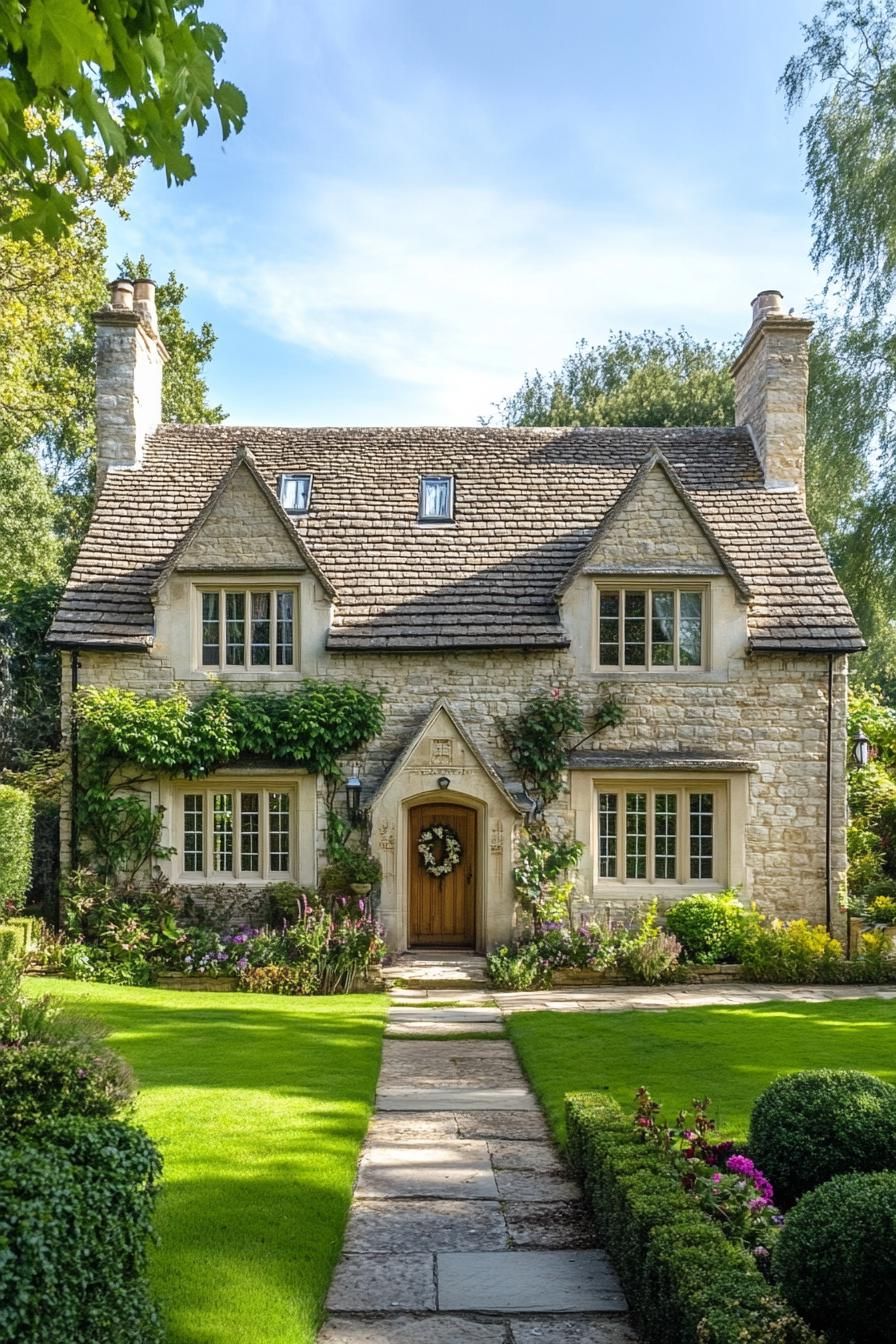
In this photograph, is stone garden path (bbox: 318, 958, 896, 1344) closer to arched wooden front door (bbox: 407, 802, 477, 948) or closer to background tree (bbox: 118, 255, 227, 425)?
arched wooden front door (bbox: 407, 802, 477, 948)

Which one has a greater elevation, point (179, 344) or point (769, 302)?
point (179, 344)

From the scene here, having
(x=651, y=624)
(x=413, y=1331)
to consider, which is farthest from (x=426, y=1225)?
(x=651, y=624)

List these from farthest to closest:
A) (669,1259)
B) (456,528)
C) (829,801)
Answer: (456,528) < (829,801) < (669,1259)

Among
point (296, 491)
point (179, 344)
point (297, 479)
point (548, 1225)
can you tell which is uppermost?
point (179, 344)

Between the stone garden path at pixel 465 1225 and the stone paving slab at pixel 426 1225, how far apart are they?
1 cm

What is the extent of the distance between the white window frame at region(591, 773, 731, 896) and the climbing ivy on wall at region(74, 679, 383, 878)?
389 centimetres

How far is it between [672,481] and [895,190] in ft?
27.3

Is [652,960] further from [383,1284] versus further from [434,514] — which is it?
[383,1284]

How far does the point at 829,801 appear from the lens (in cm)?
1717

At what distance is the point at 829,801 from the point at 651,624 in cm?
392

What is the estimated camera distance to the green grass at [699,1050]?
30.6 ft

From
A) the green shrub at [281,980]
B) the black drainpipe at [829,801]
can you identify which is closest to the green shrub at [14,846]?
the green shrub at [281,980]

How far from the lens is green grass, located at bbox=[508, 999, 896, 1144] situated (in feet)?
30.6

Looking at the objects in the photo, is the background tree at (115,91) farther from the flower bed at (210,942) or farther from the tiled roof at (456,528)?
the tiled roof at (456,528)
